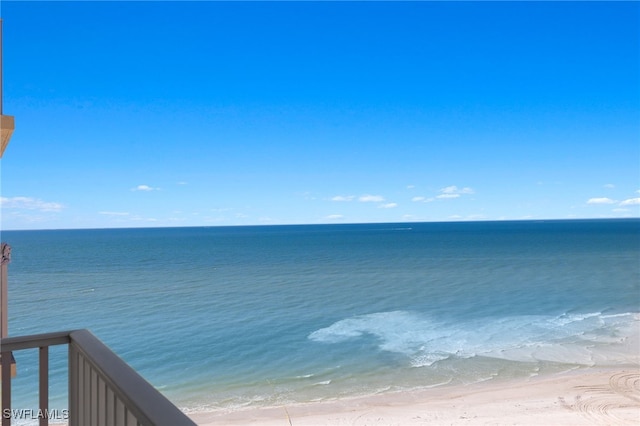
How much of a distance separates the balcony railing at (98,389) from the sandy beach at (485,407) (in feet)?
21.1

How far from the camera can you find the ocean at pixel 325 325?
1009 centimetres

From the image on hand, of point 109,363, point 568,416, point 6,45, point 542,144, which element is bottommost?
point 568,416

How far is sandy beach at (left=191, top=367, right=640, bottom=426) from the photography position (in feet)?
25.3

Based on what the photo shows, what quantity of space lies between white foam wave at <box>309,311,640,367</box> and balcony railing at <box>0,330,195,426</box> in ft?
32.3

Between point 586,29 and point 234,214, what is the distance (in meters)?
68.2

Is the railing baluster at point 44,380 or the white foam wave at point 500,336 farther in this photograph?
the white foam wave at point 500,336

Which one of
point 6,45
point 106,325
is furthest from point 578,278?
point 6,45

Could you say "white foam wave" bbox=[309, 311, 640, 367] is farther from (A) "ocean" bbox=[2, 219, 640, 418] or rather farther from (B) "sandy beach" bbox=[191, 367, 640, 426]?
(B) "sandy beach" bbox=[191, 367, 640, 426]

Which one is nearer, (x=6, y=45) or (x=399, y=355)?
(x=399, y=355)

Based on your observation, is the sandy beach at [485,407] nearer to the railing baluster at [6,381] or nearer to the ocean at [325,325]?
the ocean at [325,325]

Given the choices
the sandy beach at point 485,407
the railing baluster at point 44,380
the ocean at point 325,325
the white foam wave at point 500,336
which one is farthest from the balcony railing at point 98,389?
the white foam wave at point 500,336

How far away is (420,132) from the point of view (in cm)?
4662

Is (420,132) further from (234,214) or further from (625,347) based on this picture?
(234,214)

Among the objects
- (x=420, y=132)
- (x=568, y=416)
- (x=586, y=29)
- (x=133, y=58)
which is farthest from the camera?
(x=420, y=132)
